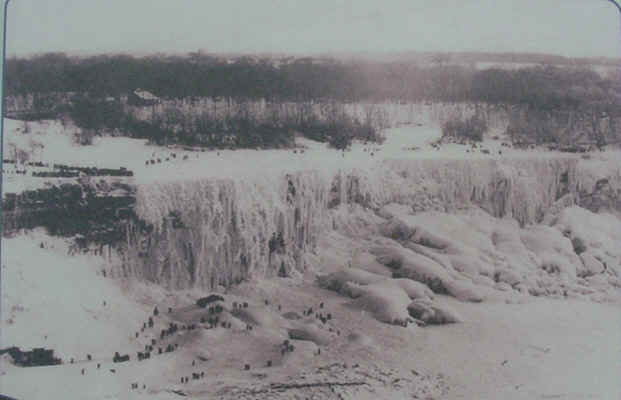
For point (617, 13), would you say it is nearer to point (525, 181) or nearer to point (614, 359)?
point (525, 181)

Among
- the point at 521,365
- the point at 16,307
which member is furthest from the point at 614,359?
the point at 16,307

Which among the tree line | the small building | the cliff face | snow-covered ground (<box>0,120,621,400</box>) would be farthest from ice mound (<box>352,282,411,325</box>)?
the small building

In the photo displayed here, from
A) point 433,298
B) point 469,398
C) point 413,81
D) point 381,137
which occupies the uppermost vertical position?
point 413,81

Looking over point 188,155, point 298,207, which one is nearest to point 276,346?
point 298,207

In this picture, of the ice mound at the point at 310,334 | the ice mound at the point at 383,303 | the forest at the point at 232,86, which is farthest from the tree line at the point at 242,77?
the ice mound at the point at 310,334

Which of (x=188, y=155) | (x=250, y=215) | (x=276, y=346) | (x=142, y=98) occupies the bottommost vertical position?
(x=276, y=346)

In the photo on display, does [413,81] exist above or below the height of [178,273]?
above

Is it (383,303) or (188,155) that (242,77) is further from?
(383,303)
